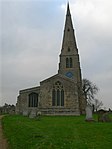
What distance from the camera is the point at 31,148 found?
8.47 meters

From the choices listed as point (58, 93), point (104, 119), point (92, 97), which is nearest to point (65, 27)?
point (92, 97)

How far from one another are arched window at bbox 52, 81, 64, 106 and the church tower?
12.4m

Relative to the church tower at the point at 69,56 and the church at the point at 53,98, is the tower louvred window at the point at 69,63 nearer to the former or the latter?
the church tower at the point at 69,56

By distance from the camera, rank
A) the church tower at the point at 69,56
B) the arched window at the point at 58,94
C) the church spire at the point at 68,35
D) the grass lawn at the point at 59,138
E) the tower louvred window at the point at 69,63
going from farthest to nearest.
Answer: the church spire at the point at 68,35 < the tower louvred window at the point at 69,63 < the church tower at the point at 69,56 < the arched window at the point at 58,94 < the grass lawn at the point at 59,138

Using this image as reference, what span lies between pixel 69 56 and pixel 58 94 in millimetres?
16901

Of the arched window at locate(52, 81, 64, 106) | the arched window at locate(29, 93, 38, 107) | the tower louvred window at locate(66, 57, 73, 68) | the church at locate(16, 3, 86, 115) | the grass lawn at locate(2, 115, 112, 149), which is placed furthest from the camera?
the tower louvred window at locate(66, 57, 73, 68)

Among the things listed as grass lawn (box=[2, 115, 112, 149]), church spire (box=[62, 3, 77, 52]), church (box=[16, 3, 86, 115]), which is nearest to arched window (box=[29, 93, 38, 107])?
church (box=[16, 3, 86, 115])

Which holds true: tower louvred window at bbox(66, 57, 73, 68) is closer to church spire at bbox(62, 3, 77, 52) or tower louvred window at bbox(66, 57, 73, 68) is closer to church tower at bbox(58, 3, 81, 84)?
church tower at bbox(58, 3, 81, 84)

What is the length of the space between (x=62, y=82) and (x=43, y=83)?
3602 millimetres

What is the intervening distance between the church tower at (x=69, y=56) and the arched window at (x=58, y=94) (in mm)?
12365

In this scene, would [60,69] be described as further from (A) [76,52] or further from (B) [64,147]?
(B) [64,147]

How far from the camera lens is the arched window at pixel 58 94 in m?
49.0

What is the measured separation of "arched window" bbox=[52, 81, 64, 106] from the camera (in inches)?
1929

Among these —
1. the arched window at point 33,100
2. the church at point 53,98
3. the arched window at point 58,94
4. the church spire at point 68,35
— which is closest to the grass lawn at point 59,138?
the church at point 53,98
